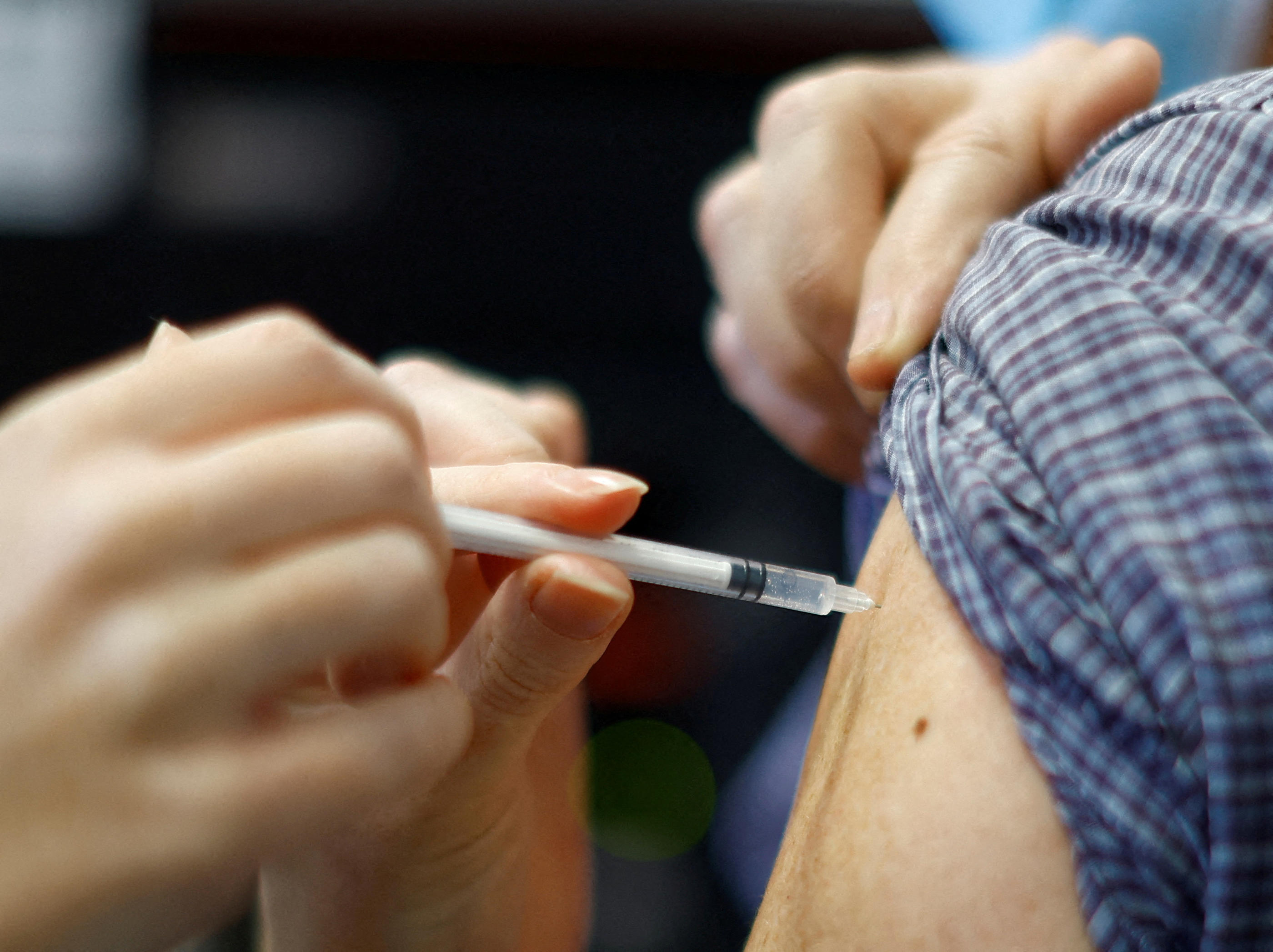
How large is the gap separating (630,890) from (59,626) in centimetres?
191

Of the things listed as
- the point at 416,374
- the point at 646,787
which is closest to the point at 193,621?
the point at 416,374

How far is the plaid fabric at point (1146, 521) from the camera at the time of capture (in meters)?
0.38

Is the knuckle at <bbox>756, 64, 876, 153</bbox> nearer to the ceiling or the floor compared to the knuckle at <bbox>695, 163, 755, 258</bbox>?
nearer to the ceiling

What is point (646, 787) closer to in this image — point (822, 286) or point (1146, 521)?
point (822, 286)

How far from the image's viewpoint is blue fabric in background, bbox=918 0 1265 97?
1.08 metres

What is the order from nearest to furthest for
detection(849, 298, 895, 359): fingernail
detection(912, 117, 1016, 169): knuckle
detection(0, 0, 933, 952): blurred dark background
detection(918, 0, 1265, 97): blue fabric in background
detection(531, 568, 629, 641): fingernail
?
detection(531, 568, 629, 641): fingernail, detection(849, 298, 895, 359): fingernail, detection(912, 117, 1016, 169): knuckle, detection(918, 0, 1265, 97): blue fabric in background, detection(0, 0, 933, 952): blurred dark background

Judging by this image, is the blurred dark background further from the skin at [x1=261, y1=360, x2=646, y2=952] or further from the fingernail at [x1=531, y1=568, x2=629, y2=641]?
the fingernail at [x1=531, y1=568, x2=629, y2=641]

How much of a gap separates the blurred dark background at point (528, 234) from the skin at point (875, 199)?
107cm

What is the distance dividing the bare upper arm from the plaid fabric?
0.05ft

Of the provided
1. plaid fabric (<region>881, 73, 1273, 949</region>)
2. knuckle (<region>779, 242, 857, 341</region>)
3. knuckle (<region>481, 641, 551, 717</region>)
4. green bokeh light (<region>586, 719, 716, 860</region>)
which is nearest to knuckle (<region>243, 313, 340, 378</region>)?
knuckle (<region>481, 641, 551, 717</region>)

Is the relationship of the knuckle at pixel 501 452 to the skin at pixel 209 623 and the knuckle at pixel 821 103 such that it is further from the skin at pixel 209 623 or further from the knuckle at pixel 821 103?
the knuckle at pixel 821 103

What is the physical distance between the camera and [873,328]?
0.65 meters

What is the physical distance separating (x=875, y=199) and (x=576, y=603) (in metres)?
0.51

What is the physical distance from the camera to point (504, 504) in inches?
20.4
